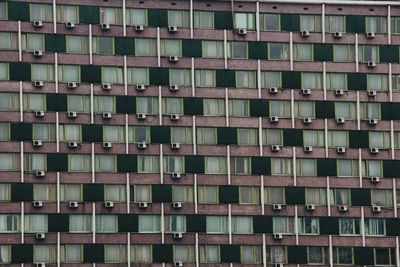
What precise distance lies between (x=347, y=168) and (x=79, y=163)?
21031 mm

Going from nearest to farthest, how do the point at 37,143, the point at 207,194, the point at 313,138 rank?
the point at 37,143 → the point at 207,194 → the point at 313,138

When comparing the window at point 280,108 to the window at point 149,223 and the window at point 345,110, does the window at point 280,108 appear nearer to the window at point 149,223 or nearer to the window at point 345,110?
the window at point 345,110

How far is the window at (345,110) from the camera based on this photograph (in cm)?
16362

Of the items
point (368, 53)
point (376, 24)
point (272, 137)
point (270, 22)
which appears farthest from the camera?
point (376, 24)

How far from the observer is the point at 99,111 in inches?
6314

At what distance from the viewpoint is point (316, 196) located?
532ft

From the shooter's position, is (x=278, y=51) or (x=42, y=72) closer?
(x=42, y=72)

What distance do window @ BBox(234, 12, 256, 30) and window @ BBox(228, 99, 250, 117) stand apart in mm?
5898

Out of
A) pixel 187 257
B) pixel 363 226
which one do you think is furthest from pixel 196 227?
pixel 363 226

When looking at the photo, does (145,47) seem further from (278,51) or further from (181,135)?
(278,51)

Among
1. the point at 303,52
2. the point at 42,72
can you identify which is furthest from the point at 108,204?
the point at 303,52

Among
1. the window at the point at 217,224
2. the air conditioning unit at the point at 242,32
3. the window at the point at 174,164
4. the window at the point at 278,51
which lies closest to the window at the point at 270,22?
the window at the point at 278,51

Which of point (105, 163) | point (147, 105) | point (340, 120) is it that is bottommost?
point (105, 163)

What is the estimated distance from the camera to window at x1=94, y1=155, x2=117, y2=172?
6289 inches
